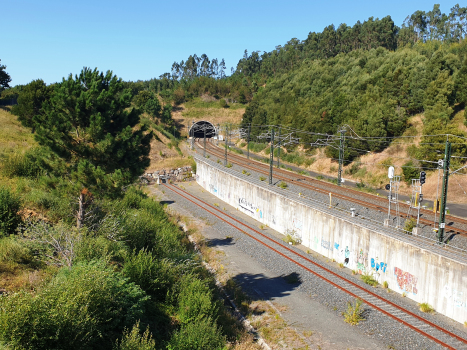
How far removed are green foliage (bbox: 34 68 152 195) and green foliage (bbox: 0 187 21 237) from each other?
103 inches

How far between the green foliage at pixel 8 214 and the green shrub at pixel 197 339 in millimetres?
8535

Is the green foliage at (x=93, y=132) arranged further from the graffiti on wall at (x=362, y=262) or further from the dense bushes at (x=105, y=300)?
the graffiti on wall at (x=362, y=262)

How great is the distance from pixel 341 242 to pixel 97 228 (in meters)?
13.0

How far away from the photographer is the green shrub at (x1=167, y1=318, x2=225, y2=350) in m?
9.08

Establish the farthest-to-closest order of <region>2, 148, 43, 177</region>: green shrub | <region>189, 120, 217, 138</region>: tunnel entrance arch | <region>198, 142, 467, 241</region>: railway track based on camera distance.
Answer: <region>189, 120, 217, 138</region>: tunnel entrance arch
<region>198, 142, 467, 241</region>: railway track
<region>2, 148, 43, 177</region>: green shrub

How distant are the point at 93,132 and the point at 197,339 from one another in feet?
29.0

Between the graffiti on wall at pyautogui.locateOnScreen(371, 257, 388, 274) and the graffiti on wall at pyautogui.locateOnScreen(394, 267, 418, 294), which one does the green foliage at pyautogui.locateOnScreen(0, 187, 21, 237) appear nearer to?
the graffiti on wall at pyautogui.locateOnScreen(371, 257, 388, 274)

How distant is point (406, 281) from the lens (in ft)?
53.1

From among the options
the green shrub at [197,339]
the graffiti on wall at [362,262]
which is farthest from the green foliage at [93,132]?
the graffiti on wall at [362,262]

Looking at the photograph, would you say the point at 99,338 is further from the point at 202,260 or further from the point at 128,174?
the point at 202,260

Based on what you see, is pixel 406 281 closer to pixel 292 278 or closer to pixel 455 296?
pixel 455 296

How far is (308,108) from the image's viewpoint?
2313 inches

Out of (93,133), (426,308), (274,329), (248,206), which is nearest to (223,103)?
(248,206)

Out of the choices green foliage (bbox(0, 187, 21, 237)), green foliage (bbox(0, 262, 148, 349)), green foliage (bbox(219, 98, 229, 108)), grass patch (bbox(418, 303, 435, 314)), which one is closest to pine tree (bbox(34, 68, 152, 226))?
green foliage (bbox(0, 187, 21, 237))
